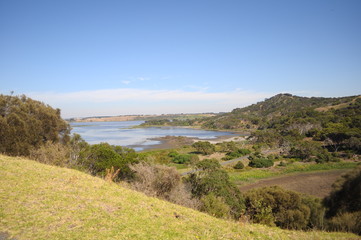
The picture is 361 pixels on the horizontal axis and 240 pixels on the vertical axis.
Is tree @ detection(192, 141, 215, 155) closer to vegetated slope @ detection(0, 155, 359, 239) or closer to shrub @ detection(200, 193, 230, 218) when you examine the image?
shrub @ detection(200, 193, 230, 218)

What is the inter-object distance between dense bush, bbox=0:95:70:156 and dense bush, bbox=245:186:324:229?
20.9 m

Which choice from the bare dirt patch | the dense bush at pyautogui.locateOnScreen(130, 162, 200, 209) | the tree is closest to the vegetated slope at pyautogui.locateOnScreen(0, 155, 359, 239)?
the dense bush at pyautogui.locateOnScreen(130, 162, 200, 209)

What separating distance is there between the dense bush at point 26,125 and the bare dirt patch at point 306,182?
27.3 meters

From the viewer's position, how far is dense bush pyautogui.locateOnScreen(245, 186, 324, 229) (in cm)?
1709

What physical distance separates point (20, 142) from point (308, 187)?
3944 cm

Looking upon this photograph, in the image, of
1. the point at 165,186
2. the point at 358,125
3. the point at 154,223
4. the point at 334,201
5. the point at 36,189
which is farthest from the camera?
the point at 358,125

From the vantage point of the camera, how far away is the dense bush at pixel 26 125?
1897 cm

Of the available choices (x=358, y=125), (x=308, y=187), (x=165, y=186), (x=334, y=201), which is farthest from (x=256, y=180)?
(x=358, y=125)

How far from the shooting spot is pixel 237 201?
63.5ft

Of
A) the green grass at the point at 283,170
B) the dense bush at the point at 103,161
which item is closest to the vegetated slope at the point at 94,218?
the dense bush at the point at 103,161

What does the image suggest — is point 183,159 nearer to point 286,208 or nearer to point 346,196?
point 286,208

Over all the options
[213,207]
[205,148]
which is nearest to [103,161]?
[213,207]

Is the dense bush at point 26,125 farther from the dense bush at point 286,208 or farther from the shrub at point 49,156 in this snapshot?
the dense bush at point 286,208

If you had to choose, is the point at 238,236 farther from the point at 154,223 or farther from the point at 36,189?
the point at 36,189
